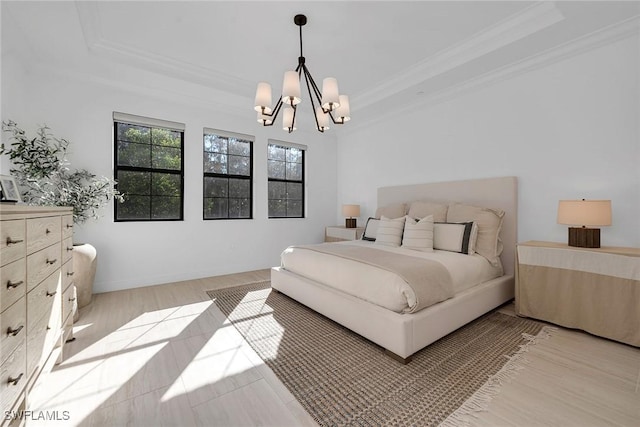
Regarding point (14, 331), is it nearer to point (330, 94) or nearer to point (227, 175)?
point (330, 94)

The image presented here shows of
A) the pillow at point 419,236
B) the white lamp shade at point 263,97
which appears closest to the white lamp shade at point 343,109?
the white lamp shade at point 263,97

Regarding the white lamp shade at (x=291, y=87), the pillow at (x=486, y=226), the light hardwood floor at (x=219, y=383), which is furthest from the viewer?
the pillow at (x=486, y=226)

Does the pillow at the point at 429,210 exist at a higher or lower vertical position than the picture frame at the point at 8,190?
lower

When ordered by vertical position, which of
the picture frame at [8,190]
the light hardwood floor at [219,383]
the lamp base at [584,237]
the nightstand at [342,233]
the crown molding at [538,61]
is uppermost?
the crown molding at [538,61]

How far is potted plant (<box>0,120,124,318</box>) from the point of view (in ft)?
8.46

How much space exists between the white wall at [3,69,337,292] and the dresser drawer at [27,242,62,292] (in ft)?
6.37

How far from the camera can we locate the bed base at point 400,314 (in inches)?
71.3

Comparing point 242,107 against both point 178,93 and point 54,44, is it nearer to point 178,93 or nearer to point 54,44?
point 178,93

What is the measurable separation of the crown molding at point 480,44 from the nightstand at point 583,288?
77.8 inches

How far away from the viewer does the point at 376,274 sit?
2053mm

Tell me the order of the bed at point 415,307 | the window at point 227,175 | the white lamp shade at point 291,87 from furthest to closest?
1. the window at point 227,175
2. the white lamp shade at point 291,87
3. the bed at point 415,307

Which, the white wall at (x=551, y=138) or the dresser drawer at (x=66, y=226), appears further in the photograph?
the white wall at (x=551, y=138)

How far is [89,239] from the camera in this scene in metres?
3.22

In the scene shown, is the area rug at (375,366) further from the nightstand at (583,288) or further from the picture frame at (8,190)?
the picture frame at (8,190)
